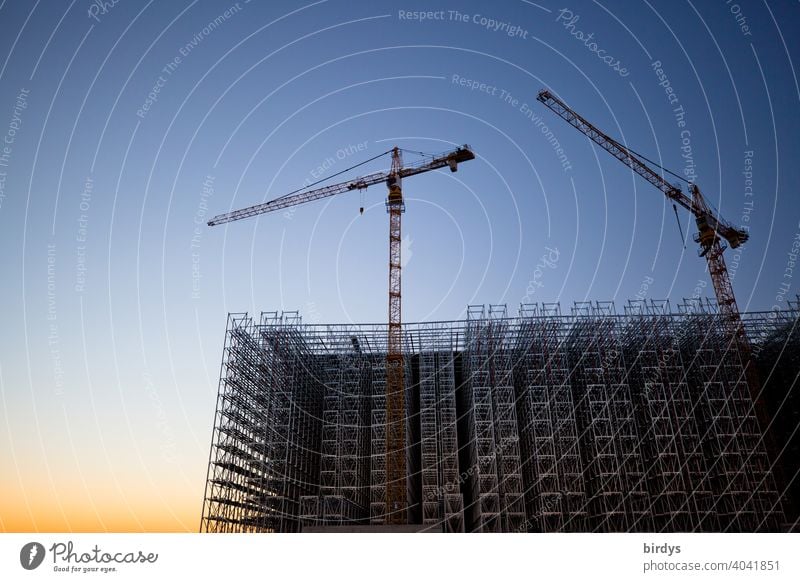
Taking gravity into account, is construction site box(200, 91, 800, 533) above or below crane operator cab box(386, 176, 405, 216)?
below

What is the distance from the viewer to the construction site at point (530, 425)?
1122 inches

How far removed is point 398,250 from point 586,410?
55.2 ft

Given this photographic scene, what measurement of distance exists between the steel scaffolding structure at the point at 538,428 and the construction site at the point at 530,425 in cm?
12
